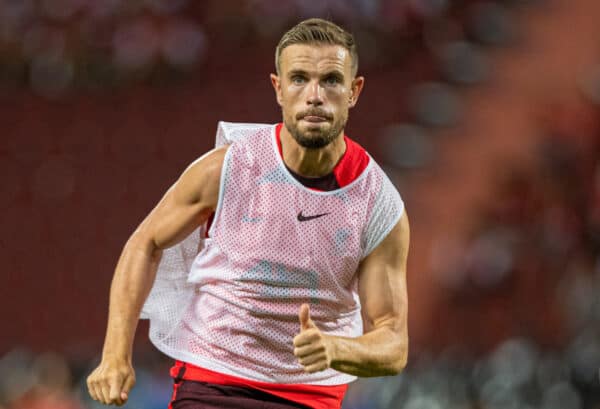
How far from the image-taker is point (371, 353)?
2.48 m

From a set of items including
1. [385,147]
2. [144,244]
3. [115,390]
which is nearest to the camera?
[115,390]

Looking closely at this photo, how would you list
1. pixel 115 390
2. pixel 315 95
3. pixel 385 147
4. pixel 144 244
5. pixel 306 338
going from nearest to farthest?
pixel 306 338 < pixel 115 390 < pixel 315 95 < pixel 144 244 < pixel 385 147

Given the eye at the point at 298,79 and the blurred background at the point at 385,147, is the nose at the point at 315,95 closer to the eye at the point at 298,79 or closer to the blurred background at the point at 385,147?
the eye at the point at 298,79

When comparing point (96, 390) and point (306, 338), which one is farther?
point (96, 390)

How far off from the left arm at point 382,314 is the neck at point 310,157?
0.24m

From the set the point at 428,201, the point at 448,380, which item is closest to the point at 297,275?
the point at 448,380

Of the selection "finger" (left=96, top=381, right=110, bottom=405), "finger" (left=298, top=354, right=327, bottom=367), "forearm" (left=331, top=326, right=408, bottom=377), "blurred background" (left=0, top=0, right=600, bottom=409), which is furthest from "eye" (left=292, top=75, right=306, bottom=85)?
"blurred background" (left=0, top=0, right=600, bottom=409)

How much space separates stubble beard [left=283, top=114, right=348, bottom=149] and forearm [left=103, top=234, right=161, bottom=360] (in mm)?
482

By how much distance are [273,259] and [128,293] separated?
377 millimetres

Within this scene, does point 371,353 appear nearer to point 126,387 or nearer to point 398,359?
point 398,359

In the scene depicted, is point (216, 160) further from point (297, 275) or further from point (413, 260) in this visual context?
point (413, 260)

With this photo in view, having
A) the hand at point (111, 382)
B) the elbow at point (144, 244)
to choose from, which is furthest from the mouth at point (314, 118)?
the hand at point (111, 382)

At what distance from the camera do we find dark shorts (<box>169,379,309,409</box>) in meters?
2.59

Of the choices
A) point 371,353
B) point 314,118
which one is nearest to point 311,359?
point 371,353
